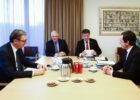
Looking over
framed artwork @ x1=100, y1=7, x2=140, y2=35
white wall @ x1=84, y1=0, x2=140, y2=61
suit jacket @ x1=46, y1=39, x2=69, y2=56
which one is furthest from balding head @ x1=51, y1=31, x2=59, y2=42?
framed artwork @ x1=100, y1=7, x2=140, y2=35

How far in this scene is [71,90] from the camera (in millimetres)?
2047

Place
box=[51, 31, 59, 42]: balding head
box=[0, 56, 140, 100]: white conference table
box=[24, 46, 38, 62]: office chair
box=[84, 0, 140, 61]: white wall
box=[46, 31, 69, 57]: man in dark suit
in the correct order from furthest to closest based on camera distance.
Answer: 1. box=[84, 0, 140, 61]: white wall
2. box=[24, 46, 38, 62]: office chair
3. box=[46, 31, 69, 57]: man in dark suit
4. box=[51, 31, 59, 42]: balding head
5. box=[0, 56, 140, 100]: white conference table

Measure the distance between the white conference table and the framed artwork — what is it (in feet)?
10.4

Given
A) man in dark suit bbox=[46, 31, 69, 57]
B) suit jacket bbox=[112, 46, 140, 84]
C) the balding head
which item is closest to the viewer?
suit jacket bbox=[112, 46, 140, 84]

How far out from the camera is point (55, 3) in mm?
5254

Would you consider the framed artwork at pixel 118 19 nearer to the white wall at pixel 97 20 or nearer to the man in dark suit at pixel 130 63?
the white wall at pixel 97 20

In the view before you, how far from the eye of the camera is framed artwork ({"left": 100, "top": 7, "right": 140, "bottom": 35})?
5.46 meters

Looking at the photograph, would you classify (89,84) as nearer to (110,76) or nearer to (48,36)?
(110,76)

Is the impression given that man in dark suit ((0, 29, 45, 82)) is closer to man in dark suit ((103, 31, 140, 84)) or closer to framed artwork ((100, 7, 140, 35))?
man in dark suit ((103, 31, 140, 84))

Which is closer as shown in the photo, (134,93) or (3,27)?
(134,93)

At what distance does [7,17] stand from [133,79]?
3665 millimetres

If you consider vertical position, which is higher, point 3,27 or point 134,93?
point 3,27

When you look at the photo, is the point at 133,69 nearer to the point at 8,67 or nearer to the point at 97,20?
the point at 8,67

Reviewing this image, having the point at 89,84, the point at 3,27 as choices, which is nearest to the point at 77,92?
the point at 89,84
